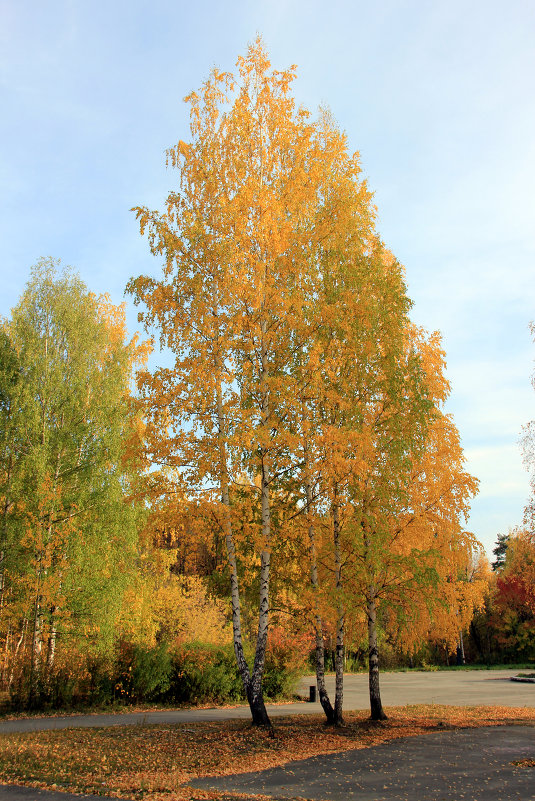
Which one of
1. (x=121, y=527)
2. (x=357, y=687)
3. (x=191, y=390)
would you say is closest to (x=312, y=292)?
(x=191, y=390)

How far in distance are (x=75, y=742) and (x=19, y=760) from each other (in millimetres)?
1850

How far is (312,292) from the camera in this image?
13070mm

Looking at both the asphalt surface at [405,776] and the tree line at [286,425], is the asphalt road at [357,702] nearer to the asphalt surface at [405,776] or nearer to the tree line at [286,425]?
the tree line at [286,425]

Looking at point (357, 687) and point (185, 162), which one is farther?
point (357, 687)

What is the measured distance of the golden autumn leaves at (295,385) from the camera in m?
11.2

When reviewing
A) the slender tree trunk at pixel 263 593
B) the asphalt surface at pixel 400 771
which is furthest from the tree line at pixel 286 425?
the asphalt surface at pixel 400 771

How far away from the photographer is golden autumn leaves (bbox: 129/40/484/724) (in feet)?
36.9

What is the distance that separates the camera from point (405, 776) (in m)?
7.80

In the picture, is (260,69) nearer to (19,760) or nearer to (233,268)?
(233,268)

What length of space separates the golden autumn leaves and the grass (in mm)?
1085

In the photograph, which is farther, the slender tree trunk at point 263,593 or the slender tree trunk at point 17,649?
the slender tree trunk at point 17,649

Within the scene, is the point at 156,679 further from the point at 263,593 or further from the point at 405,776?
the point at 405,776

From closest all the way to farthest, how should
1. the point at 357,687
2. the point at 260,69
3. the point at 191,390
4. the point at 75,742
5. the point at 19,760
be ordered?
the point at 19,760 → the point at 75,742 → the point at 191,390 → the point at 260,69 → the point at 357,687

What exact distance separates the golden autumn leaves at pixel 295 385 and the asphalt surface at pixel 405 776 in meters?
2.41
